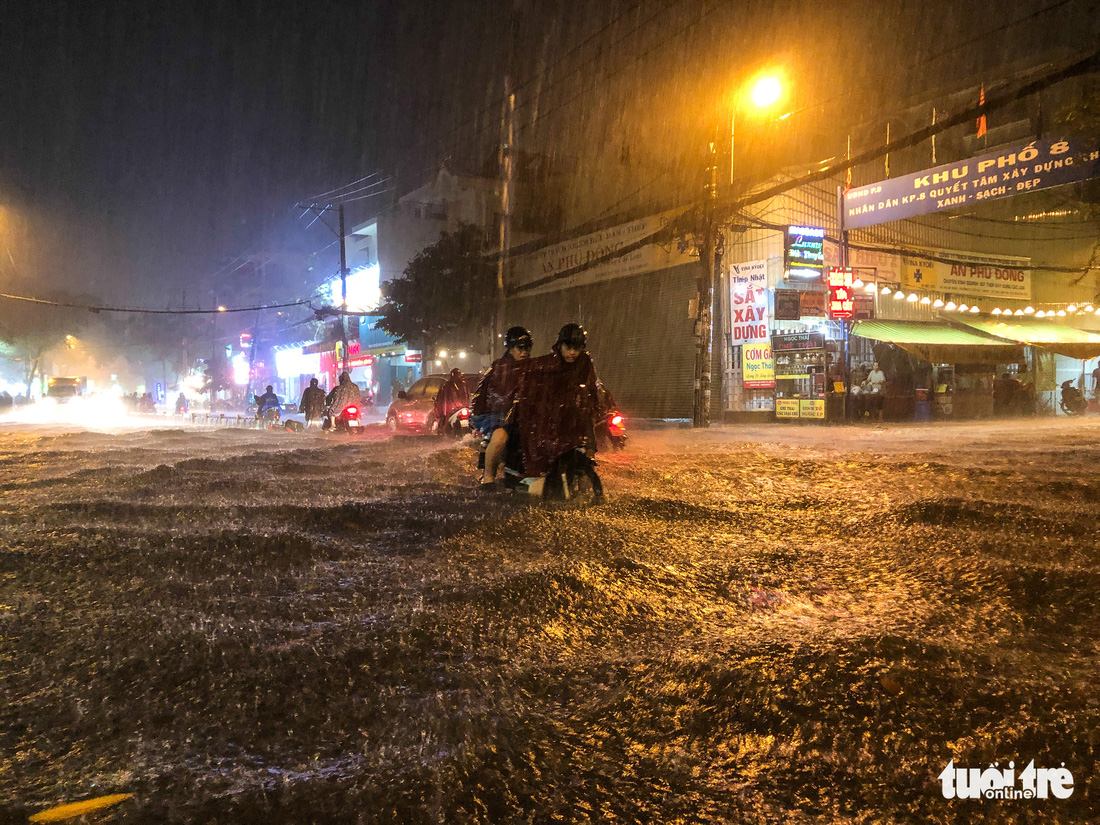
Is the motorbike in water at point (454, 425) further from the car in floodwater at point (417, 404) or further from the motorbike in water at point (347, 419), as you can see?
the motorbike in water at point (347, 419)

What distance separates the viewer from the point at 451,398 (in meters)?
12.8

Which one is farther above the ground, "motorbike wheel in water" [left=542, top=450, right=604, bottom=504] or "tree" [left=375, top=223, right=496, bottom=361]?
"tree" [left=375, top=223, right=496, bottom=361]

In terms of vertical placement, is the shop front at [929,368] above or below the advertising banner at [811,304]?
below

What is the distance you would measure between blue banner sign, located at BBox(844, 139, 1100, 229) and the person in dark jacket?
11.7 metres

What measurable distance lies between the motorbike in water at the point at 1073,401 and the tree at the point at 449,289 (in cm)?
2071

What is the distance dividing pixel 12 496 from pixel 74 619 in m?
4.54

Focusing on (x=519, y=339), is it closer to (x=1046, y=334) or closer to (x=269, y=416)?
(x=269, y=416)

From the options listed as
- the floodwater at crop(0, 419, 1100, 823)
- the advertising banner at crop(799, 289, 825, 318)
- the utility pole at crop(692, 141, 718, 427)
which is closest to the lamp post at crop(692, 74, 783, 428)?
the utility pole at crop(692, 141, 718, 427)

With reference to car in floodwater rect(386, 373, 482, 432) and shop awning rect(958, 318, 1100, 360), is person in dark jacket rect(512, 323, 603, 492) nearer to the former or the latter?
car in floodwater rect(386, 373, 482, 432)

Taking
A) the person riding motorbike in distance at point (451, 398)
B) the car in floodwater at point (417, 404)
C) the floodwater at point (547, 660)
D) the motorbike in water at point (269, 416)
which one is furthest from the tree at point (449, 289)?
the floodwater at point (547, 660)

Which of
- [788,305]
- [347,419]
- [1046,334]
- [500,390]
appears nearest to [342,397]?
[347,419]

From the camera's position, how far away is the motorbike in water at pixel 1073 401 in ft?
74.6

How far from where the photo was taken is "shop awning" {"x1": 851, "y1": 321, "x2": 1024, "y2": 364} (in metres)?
19.3

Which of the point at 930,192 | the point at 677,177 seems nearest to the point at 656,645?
the point at 930,192
